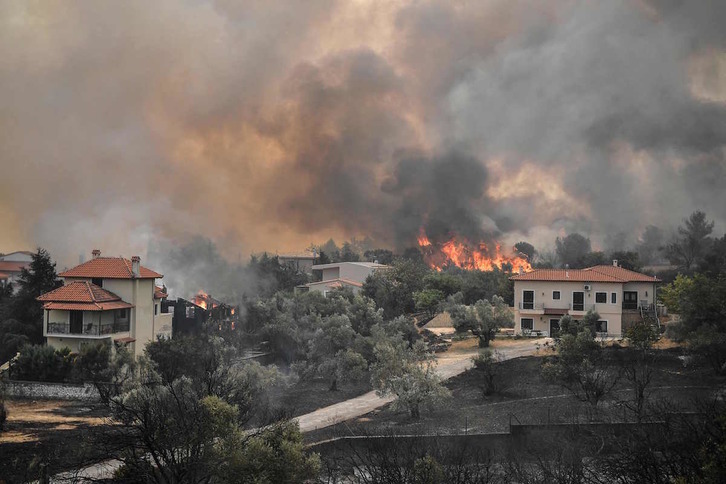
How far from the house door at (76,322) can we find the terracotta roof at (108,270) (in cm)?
285

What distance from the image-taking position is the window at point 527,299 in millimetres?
39594

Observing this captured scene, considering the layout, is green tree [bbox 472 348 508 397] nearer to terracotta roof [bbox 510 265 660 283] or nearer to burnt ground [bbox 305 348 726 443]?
burnt ground [bbox 305 348 726 443]

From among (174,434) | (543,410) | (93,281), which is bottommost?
(543,410)

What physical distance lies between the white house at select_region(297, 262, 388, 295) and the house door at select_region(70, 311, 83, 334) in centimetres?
2199

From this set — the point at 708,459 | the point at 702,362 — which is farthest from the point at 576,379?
the point at 708,459

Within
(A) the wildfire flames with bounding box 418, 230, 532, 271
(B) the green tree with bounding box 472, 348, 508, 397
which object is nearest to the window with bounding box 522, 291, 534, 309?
(B) the green tree with bounding box 472, 348, 508, 397

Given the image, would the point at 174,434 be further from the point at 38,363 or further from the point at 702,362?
the point at 702,362

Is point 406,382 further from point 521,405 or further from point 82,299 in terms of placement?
point 82,299

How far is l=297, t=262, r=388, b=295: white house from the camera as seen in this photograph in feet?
175

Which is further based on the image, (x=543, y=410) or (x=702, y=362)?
(x=702, y=362)

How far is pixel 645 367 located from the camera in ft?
82.4

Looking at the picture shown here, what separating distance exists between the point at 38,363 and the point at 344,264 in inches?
1357

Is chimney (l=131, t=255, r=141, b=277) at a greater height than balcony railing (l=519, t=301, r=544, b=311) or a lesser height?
greater

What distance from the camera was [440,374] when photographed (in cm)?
3025
